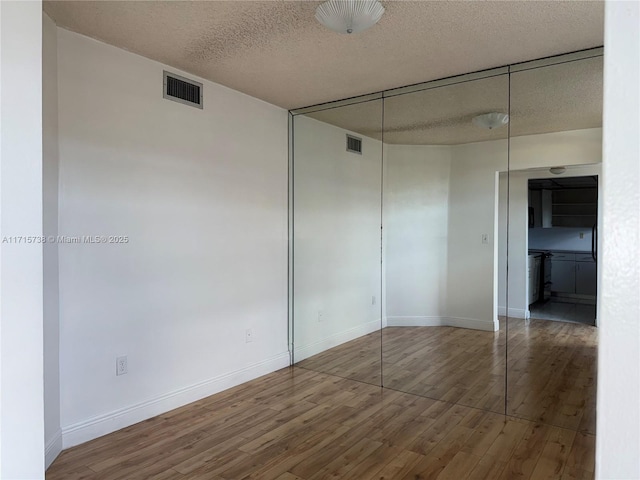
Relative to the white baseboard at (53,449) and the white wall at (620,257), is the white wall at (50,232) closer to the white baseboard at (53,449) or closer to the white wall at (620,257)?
the white baseboard at (53,449)

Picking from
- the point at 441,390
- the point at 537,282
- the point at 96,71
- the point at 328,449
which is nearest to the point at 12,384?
the point at 328,449

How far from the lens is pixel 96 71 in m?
2.65

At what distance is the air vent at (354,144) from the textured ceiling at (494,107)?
120mm

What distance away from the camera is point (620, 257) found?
0.45 metres

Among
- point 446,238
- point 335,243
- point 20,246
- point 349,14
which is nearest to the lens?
point 20,246

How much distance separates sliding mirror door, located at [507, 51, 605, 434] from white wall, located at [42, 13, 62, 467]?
3.06 m

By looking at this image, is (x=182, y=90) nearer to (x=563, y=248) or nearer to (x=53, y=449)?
(x=53, y=449)

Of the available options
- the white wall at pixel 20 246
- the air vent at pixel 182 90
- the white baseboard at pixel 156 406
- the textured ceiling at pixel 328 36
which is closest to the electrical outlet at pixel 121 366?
the white baseboard at pixel 156 406

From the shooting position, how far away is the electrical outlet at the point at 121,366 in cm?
277

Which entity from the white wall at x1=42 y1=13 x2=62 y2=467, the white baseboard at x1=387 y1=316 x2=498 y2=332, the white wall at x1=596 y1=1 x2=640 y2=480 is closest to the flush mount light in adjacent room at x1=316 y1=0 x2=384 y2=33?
the white wall at x1=42 y1=13 x2=62 y2=467

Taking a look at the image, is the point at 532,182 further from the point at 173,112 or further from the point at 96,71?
the point at 96,71

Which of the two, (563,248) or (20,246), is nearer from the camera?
(20,246)

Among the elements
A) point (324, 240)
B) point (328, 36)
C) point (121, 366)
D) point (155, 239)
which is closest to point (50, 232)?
point (155, 239)

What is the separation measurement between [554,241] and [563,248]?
105mm
